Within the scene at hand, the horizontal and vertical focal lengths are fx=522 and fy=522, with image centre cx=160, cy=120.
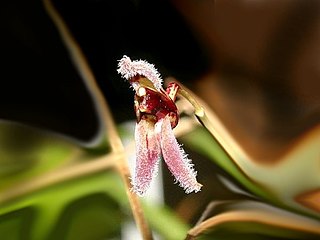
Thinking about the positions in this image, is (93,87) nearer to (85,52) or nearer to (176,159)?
(85,52)

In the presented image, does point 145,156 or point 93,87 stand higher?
point 93,87

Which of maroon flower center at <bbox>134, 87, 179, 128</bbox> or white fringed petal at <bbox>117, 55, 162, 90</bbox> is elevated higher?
white fringed petal at <bbox>117, 55, 162, 90</bbox>

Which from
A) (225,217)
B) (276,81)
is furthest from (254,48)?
(225,217)

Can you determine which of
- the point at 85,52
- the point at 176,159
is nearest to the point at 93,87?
the point at 85,52

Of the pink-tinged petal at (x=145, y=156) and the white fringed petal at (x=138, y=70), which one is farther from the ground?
the white fringed petal at (x=138, y=70)

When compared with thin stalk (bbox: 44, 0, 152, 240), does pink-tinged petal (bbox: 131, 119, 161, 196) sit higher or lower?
lower

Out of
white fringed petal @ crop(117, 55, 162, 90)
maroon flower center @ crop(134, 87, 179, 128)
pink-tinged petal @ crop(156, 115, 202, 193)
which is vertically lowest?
pink-tinged petal @ crop(156, 115, 202, 193)
